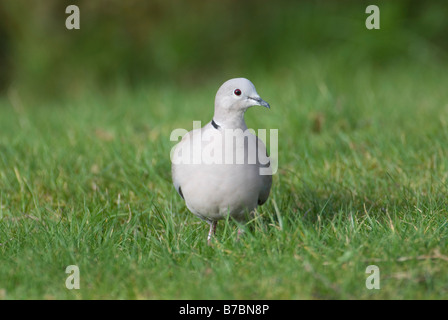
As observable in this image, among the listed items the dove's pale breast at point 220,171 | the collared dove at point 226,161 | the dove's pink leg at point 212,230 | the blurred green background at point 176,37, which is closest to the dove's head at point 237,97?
the collared dove at point 226,161

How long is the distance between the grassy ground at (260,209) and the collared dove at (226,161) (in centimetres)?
15

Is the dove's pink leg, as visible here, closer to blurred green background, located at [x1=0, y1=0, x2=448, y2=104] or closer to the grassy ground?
the grassy ground

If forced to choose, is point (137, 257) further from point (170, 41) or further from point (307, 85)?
point (170, 41)

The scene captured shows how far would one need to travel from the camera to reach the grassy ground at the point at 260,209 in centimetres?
306

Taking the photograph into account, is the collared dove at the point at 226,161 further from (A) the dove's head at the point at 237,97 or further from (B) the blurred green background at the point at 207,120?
(B) the blurred green background at the point at 207,120

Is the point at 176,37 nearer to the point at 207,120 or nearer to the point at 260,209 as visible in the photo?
the point at 207,120

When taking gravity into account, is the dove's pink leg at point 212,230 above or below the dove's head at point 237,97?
below

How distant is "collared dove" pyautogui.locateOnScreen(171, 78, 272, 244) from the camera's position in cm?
347

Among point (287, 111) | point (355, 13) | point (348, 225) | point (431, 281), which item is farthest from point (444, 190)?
A: point (355, 13)

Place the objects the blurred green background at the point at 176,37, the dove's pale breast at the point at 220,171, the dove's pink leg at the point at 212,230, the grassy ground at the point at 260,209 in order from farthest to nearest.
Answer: the blurred green background at the point at 176,37 < the dove's pink leg at the point at 212,230 < the dove's pale breast at the point at 220,171 < the grassy ground at the point at 260,209

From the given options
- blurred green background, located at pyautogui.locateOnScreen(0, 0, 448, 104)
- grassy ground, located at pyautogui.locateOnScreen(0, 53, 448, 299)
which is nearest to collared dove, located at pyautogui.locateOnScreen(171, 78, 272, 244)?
grassy ground, located at pyautogui.locateOnScreen(0, 53, 448, 299)

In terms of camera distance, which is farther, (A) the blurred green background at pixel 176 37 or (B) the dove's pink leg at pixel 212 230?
(A) the blurred green background at pixel 176 37

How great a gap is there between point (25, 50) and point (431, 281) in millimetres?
8040

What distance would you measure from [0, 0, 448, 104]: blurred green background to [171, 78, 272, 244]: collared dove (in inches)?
199
